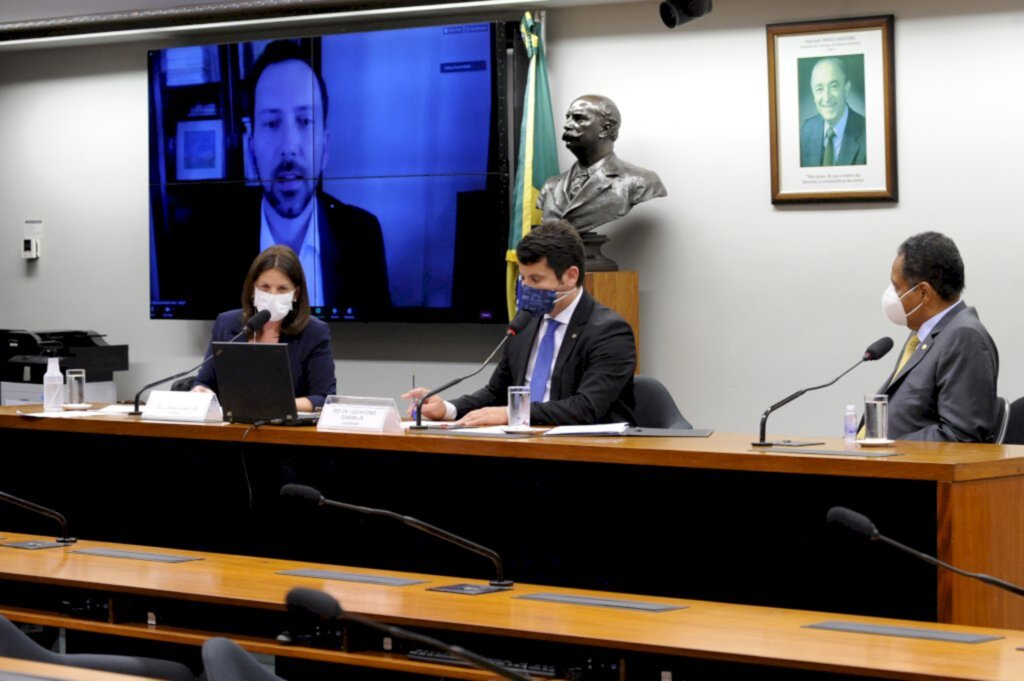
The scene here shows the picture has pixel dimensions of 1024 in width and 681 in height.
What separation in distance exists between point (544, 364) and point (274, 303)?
992mm

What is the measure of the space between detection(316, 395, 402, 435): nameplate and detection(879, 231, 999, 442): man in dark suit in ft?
4.79

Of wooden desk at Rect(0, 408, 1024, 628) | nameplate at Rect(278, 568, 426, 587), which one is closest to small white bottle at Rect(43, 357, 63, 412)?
wooden desk at Rect(0, 408, 1024, 628)

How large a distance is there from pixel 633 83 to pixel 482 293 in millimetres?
1158

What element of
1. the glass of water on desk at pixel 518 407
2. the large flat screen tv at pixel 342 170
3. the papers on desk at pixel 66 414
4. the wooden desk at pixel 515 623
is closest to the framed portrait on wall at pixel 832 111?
the large flat screen tv at pixel 342 170

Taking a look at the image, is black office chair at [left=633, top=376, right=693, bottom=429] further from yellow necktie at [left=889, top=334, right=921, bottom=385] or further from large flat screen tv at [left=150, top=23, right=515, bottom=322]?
large flat screen tv at [left=150, top=23, right=515, bottom=322]

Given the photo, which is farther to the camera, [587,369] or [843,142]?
[843,142]

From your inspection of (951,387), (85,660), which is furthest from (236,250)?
(85,660)

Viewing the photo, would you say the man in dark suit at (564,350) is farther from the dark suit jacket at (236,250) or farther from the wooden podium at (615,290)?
the dark suit jacket at (236,250)

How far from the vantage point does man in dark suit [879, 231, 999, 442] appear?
13.0 ft

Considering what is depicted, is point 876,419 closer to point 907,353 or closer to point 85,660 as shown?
point 907,353

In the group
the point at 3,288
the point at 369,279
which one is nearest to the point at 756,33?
the point at 369,279

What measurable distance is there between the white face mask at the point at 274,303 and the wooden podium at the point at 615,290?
158cm

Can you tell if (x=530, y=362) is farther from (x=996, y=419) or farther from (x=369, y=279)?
(x=369, y=279)

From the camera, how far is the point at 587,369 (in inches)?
178
